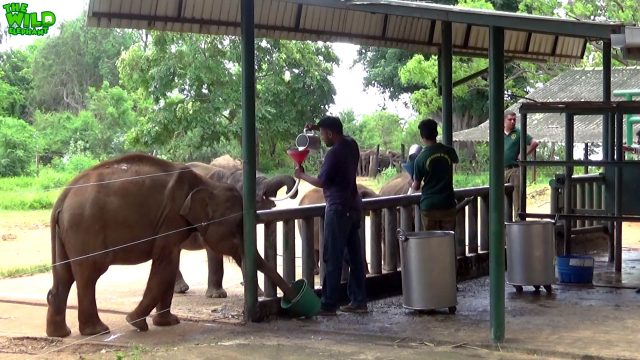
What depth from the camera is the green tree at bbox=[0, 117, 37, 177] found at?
925 inches

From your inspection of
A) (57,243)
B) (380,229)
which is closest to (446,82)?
(380,229)

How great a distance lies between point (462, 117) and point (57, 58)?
21.3 m

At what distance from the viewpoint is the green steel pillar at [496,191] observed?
6.46 metres

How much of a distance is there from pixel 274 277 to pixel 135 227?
1270mm

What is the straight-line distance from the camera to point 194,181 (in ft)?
24.6

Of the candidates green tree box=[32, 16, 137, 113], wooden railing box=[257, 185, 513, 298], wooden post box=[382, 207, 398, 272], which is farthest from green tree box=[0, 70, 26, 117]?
wooden post box=[382, 207, 398, 272]

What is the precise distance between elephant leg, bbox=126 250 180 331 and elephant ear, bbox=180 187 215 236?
0.31 metres

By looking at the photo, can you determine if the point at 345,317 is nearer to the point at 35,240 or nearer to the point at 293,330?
the point at 293,330

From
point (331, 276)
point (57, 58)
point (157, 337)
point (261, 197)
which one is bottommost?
point (157, 337)

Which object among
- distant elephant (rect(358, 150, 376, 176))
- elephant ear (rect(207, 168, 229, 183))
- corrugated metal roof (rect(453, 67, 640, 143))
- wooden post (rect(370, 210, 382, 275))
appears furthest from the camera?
distant elephant (rect(358, 150, 376, 176))

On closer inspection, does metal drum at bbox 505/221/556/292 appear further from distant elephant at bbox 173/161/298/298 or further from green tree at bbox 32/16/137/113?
green tree at bbox 32/16/137/113

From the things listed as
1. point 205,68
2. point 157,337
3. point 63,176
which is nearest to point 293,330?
point 157,337

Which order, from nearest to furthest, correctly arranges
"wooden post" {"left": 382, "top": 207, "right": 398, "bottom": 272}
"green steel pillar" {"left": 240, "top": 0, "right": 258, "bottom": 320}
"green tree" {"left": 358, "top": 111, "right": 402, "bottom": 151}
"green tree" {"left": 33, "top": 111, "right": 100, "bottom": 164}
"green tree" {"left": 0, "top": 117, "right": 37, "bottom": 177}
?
"green steel pillar" {"left": 240, "top": 0, "right": 258, "bottom": 320} < "wooden post" {"left": 382, "top": 207, "right": 398, "bottom": 272} < "green tree" {"left": 0, "top": 117, "right": 37, "bottom": 177} < "green tree" {"left": 33, "top": 111, "right": 100, "bottom": 164} < "green tree" {"left": 358, "top": 111, "right": 402, "bottom": 151}
